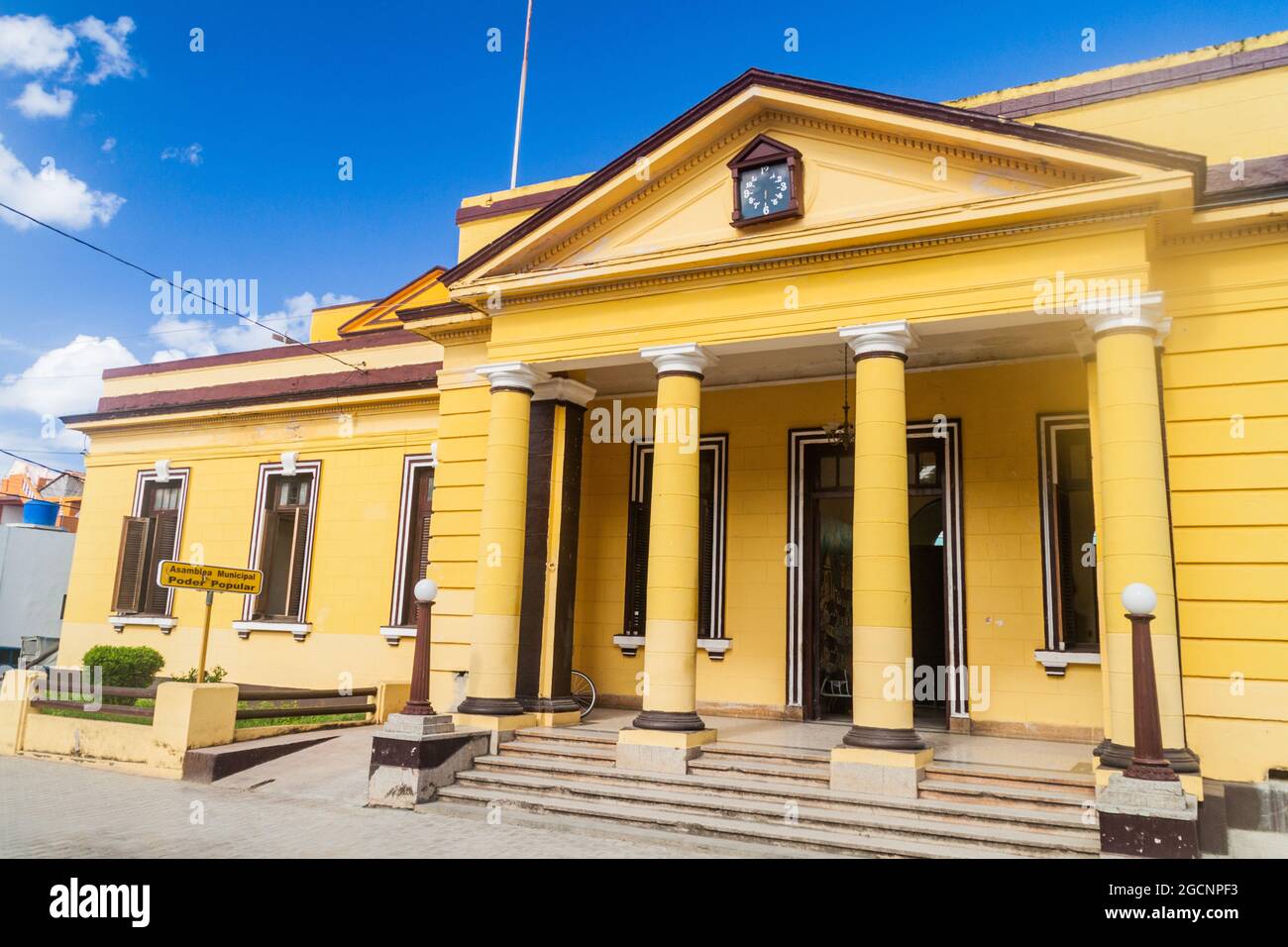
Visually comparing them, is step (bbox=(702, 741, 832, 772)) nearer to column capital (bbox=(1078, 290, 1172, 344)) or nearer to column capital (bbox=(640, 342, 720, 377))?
column capital (bbox=(640, 342, 720, 377))

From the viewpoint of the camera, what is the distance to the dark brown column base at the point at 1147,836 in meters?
6.03

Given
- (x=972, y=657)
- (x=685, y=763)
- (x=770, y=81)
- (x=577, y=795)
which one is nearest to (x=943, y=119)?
(x=770, y=81)

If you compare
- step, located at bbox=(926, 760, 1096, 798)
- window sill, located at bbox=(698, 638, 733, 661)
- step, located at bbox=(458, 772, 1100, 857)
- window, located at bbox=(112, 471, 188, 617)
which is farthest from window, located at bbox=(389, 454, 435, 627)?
step, located at bbox=(926, 760, 1096, 798)

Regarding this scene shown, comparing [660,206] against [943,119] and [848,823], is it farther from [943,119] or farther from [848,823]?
[848,823]

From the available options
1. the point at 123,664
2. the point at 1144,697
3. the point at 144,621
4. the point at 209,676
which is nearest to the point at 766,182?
the point at 1144,697

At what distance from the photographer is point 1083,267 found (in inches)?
300

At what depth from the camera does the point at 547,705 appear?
32.9 ft

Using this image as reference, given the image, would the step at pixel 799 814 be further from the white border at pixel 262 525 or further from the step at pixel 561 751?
the white border at pixel 262 525

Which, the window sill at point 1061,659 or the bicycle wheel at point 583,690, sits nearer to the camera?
the window sill at point 1061,659

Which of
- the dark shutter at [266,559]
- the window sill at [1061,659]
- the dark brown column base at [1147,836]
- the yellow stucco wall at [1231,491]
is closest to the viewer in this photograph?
the dark brown column base at [1147,836]

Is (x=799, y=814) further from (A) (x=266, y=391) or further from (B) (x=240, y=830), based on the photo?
(A) (x=266, y=391)

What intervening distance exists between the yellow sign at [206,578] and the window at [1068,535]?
26.6 ft

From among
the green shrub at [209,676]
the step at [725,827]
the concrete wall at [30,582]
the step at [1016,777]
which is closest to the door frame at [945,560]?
the step at [1016,777]
